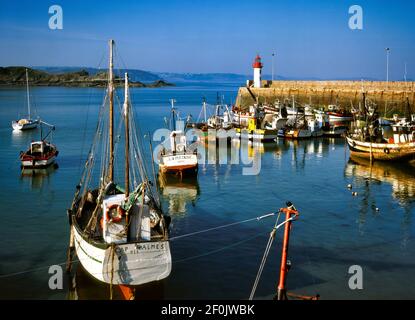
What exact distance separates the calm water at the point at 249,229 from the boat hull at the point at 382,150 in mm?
1352

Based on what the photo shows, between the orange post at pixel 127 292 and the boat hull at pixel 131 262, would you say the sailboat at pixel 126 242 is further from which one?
the orange post at pixel 127 292

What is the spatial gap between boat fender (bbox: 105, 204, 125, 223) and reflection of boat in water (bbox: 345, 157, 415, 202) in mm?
19320

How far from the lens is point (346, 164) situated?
1688 inches

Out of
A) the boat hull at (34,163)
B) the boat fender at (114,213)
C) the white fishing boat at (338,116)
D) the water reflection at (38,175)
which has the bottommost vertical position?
the water reflection at (38,175)

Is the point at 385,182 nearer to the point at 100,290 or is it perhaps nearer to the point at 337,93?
the point at 100,290

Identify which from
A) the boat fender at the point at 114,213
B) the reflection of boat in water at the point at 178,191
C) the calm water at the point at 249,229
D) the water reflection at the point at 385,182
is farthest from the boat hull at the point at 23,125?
the boat fender at the point at 114,213

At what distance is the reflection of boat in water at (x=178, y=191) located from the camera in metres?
28.3

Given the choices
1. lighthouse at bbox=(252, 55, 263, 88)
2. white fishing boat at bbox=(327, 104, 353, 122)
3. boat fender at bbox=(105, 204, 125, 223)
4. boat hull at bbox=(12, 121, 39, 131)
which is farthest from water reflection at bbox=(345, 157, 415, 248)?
lighthouse at bbox=(252, 55, 263, 88)

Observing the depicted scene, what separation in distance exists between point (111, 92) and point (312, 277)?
401 inches

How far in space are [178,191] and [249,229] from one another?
920 cm

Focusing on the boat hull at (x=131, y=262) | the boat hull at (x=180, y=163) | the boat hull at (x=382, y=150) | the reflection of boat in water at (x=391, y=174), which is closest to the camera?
the boat hull at (x=131, y=262)

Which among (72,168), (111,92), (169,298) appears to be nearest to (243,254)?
(169,298)

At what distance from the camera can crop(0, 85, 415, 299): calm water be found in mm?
17703
